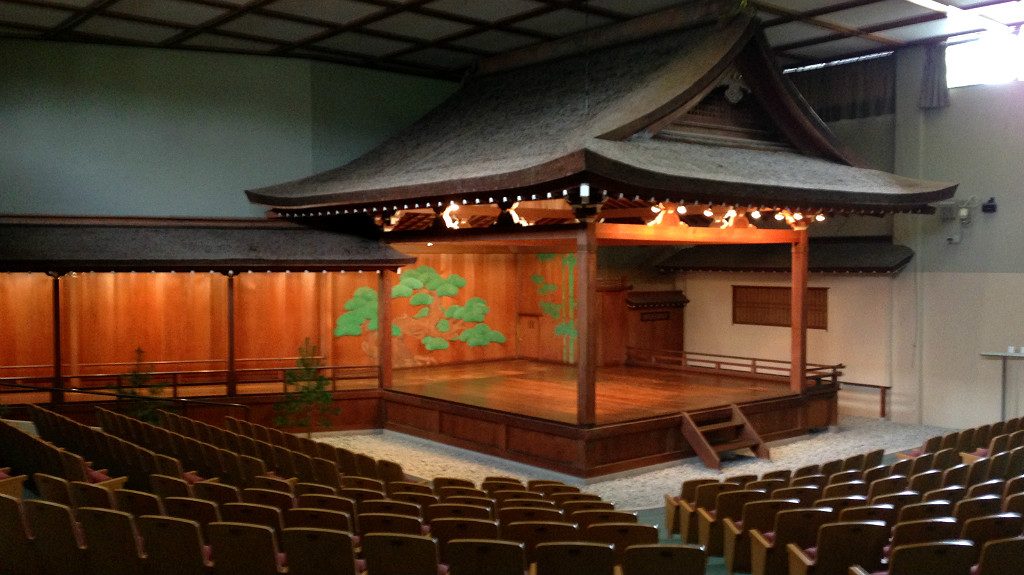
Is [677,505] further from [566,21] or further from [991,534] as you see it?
[566,21]

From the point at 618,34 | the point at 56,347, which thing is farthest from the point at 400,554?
the point at 618,34

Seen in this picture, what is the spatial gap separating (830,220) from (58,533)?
15.4 metres

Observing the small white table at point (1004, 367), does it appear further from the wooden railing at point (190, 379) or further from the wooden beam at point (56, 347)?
the wooden beam at point (56, 347)

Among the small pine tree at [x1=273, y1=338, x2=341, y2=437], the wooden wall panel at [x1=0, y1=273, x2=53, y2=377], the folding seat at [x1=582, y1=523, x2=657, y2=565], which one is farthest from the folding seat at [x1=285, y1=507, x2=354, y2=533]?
the wooden wall panel at [x1=0, y1=273, x2=53, y2=377]

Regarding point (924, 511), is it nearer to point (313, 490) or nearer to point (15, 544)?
point (313, 490)

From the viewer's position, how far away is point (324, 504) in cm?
626

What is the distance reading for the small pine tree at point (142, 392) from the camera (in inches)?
508

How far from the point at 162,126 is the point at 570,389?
334 inches

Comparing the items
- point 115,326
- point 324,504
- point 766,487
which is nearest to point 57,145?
point 115,326

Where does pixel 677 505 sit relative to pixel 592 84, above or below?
below

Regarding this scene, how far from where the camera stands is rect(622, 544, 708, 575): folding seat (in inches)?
177

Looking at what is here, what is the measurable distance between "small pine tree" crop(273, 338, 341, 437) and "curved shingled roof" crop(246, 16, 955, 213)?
268cm

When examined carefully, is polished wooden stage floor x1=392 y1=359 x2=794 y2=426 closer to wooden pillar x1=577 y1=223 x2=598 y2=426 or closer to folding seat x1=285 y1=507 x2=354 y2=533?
wooden pillar x1=577 y1=223 x2=598 y2=426

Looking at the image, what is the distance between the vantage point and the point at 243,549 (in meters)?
4.89
